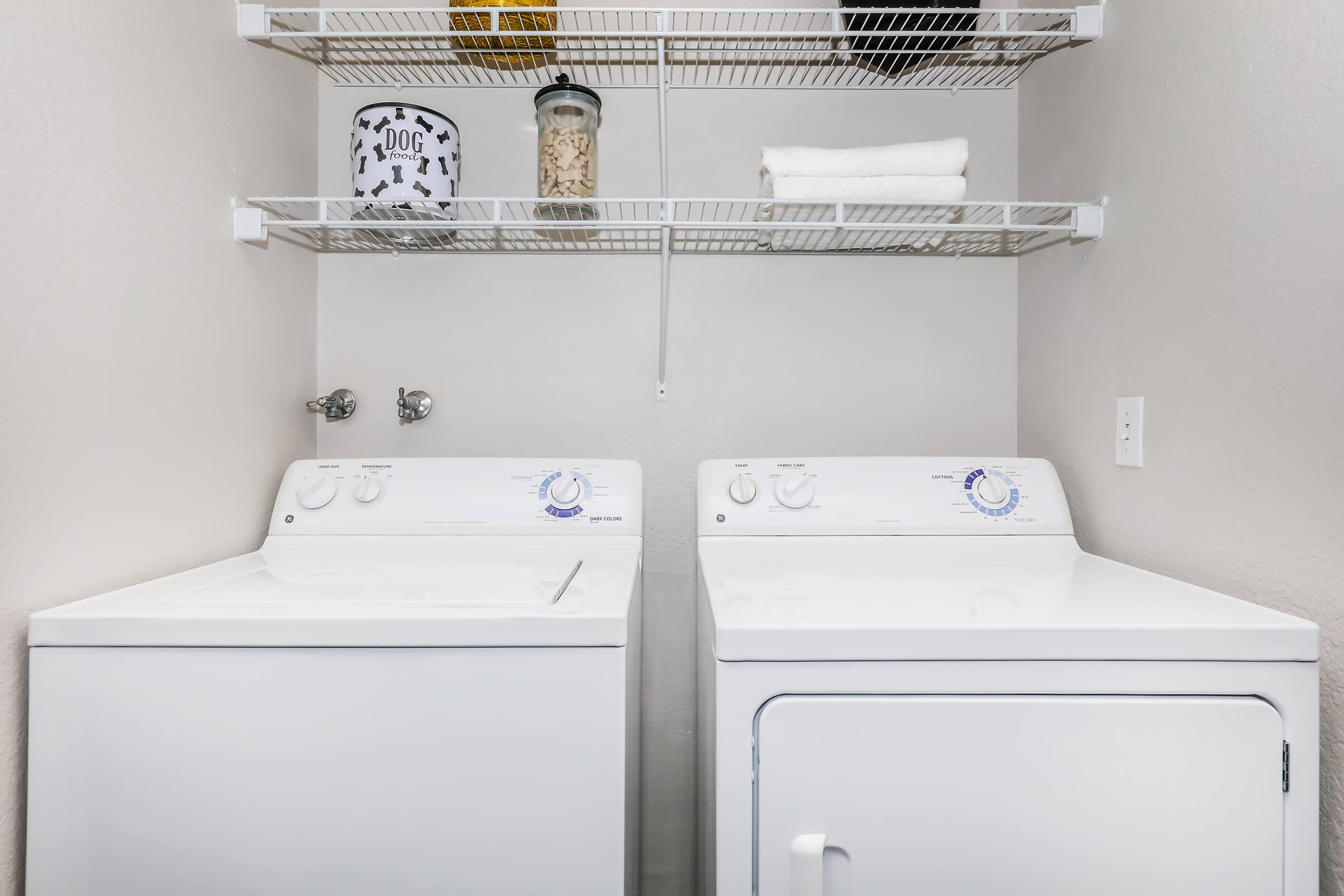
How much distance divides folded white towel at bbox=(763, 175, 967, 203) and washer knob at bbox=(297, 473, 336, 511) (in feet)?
3.21

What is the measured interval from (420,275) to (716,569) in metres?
0.98

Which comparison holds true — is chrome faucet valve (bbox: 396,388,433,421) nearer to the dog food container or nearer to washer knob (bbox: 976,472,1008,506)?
the dog food container

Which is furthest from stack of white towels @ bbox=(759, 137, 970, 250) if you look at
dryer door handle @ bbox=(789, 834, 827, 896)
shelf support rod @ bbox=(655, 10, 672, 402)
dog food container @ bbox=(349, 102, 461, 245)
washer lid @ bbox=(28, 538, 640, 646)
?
dryer door handle @ bbox=(789, 834, 827, 896)

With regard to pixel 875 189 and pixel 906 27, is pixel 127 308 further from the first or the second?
pixel 906 27

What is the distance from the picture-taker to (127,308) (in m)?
1.00

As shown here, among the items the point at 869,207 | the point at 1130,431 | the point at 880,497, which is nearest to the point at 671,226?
the point at 869,207

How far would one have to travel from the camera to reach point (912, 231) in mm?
1442

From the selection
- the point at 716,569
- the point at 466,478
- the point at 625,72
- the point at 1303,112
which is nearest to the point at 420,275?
the point at 466,478

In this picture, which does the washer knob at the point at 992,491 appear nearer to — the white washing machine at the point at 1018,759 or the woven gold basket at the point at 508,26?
the white washing machine at the point at 1018,759

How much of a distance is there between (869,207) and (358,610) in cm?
107

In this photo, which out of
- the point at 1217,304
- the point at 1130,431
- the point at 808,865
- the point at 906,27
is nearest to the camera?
the point at 808,865

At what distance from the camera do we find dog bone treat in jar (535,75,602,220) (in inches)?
51.2

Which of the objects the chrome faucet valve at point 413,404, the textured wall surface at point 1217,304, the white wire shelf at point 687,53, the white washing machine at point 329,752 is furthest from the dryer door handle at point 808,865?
the white wire shelf at point 687,53

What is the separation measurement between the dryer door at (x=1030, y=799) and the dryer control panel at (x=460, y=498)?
2.09 ft
